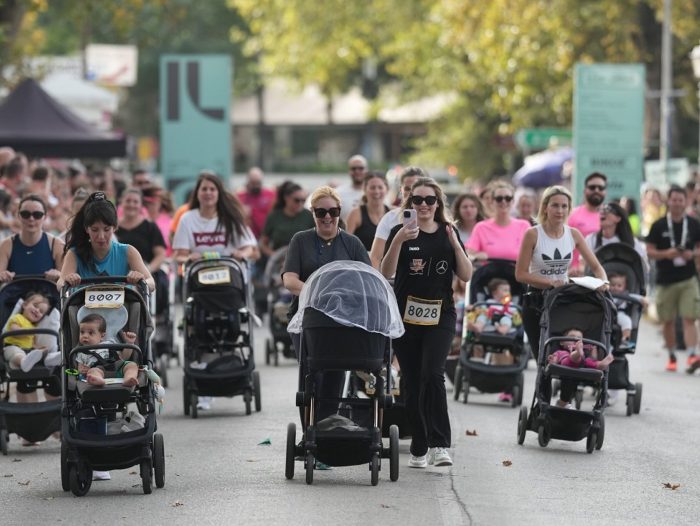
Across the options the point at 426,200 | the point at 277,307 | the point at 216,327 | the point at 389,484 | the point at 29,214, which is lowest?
the point at 389,484

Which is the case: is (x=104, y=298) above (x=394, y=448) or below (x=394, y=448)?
above

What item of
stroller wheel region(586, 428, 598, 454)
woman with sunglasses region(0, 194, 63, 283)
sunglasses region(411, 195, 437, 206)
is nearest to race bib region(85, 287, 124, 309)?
sunglasses region(411, 195, 437, 206)

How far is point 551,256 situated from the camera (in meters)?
13.3

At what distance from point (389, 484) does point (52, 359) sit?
119 inches

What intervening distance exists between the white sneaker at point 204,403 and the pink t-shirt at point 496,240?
267 centimetres

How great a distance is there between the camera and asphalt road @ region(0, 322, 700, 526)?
9.77 m

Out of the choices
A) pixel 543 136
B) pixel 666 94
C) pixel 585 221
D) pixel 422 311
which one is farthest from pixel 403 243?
pixel 543 136

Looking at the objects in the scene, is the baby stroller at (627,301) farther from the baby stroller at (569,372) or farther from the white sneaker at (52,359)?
the white sneaker at (52,359)

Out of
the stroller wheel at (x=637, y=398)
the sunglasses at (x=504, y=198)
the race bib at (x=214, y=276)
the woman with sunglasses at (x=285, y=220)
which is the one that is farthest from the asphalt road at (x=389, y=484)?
the woman with sunglasses at (x=285, y=220)

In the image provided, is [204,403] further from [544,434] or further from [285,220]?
[285,220]

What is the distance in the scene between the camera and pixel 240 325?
49.2ft

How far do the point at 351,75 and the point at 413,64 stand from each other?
2943 centimetres

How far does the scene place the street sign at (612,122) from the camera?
30766 mm

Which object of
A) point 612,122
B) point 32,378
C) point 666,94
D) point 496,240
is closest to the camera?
point 32,378
